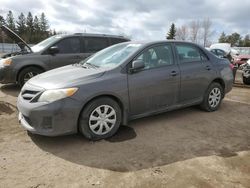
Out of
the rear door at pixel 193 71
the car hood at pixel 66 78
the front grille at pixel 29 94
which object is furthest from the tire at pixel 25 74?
the rear door at pixel 193 71

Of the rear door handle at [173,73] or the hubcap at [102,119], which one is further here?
the rear door handle at [173,73]

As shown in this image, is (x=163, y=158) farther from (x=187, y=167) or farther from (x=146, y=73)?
(x=146, y=73)

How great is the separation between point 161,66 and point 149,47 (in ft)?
1.37

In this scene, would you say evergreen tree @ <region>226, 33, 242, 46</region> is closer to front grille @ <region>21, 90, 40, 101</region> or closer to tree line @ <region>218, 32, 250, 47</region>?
tree line @ <region>218, 32, 250, 47</region>

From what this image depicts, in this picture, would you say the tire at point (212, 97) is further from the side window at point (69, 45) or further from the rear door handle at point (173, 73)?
the side window at point (69, 45)

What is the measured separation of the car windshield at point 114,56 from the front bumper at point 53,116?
1140mm

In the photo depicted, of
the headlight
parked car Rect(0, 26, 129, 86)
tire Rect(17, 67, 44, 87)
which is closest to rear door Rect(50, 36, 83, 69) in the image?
parked car Rect(0, 26, 129, 86)

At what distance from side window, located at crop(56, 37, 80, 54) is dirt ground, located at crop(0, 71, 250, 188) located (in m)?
3.28

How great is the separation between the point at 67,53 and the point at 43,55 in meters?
0.73

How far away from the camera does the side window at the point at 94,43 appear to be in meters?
8.18

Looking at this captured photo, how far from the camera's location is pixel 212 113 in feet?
18.7

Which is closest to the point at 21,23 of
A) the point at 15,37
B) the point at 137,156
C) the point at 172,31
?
the point at 172,31

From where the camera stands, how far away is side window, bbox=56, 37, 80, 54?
25.6 ft

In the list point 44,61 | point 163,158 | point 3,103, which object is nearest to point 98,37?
point 44,61
